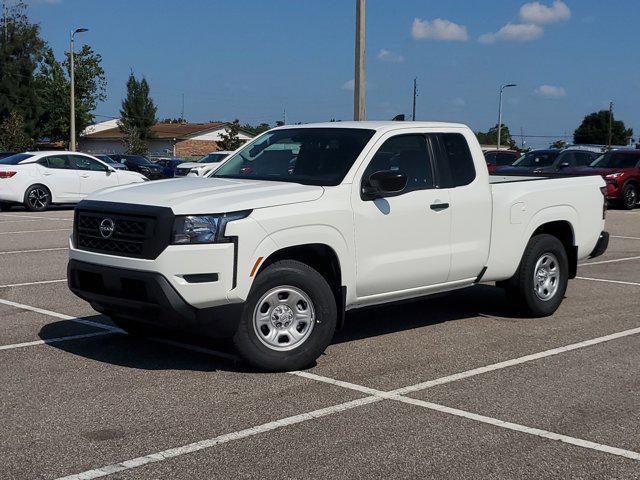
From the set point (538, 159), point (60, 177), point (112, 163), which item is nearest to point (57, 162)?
point (60, 177)

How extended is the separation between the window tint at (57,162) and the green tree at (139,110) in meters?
63.8

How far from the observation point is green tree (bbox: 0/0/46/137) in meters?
71.8

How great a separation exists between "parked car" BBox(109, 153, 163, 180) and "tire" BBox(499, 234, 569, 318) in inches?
1431

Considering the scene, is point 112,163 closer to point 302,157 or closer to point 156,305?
point 302,157

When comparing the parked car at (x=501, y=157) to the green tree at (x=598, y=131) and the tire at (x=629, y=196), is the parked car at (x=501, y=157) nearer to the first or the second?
the tire at (x=629, y=196)

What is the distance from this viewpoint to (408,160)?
7.68m

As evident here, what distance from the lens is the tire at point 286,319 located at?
21.0ft

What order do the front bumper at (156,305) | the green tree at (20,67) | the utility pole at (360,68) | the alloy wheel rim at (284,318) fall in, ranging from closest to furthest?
1. the front bumper at (156,305)
2. the alloy wheel rim at (284,318)
3. the utility pole at (360,68)
4. the green tree at (20,67)

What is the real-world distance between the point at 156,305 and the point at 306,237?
3.96 feet

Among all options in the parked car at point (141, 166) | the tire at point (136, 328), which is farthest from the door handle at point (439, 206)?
the parked car at point (141, 166)

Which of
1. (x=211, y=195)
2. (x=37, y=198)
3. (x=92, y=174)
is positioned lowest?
(x=37, y=198)

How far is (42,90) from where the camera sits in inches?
2913

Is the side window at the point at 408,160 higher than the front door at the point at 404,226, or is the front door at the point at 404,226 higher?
the side window at the point at 408,160

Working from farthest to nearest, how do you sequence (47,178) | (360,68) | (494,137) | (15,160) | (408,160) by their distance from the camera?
(494,137), (47,178), (15,160), (360,68), (408,160)
